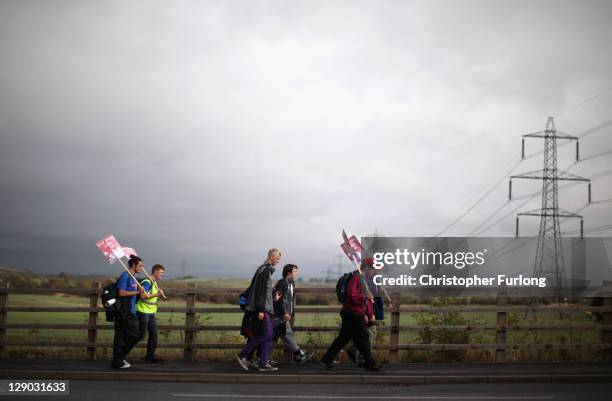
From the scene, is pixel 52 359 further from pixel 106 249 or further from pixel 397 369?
pixel 397 369

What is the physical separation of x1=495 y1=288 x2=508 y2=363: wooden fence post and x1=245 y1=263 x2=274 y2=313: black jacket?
5122 millimetres

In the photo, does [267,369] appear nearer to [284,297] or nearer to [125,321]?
[284,297]

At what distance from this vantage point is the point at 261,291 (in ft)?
38.3

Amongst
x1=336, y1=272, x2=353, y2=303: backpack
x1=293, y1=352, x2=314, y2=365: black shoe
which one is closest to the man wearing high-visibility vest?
x1=293, y1=352, x2=314, y2=365: black shoe

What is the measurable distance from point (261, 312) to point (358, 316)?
5.98 ft

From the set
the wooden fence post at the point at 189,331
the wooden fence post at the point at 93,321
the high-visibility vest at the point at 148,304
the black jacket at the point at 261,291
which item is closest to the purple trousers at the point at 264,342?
the black jacket at the point at 261,291

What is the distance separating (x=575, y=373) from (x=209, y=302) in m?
Result: 39.6

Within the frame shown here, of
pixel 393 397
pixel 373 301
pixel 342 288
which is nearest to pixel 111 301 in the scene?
pixel 342 288

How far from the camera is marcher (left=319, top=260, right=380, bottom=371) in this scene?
11.9m

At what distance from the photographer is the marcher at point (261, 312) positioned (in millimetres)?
11648

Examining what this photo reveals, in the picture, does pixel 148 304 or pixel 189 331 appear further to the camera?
pixel 189 331

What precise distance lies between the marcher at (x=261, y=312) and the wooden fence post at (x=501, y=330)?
4.92 metres

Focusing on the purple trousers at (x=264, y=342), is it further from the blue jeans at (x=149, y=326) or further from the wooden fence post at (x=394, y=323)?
the wooden fence post at (x=394, y=323)

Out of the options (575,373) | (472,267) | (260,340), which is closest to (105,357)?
(260,340)
